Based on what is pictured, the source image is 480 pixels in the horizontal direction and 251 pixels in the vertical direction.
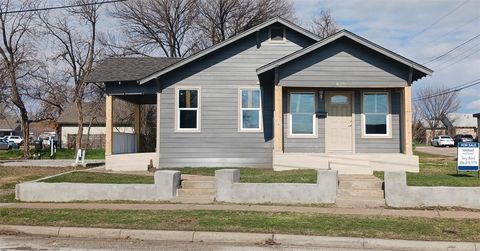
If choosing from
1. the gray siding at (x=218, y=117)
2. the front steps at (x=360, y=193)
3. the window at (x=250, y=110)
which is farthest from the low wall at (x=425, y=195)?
the window at (x=250, y=110)

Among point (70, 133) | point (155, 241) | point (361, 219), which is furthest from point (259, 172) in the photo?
point (70, 133)

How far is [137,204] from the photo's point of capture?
1334 cm

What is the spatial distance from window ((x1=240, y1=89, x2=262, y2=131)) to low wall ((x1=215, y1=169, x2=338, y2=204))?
6901 mm

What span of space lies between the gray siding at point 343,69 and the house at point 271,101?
4 centimetres

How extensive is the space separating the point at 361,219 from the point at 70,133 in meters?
56.8

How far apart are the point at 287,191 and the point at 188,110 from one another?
26.5 ft

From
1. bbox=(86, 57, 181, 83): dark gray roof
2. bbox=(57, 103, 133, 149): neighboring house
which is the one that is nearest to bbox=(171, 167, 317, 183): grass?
bbox=(86, 57, 181, 83): dark gray roof

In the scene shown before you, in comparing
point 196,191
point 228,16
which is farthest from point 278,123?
point 228,16

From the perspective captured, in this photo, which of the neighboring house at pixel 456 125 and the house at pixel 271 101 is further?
the neighboring house at pixel 456 125

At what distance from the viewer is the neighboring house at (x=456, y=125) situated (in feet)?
310

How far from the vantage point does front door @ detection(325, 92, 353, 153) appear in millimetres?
19797

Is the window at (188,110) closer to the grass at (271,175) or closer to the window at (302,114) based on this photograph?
the grass at (271,175)

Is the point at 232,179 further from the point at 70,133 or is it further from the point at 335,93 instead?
the point at 70,133

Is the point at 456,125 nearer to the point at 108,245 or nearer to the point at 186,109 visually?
the point at 186,109
